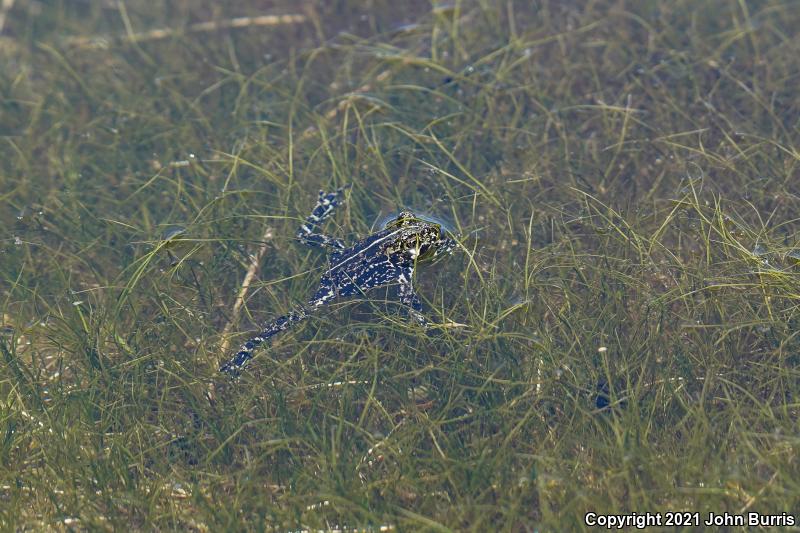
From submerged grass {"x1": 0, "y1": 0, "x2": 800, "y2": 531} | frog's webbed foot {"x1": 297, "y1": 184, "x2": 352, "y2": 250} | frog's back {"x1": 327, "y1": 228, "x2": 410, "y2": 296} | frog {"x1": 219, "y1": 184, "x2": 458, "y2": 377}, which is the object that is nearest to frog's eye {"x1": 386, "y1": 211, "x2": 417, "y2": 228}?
frog {"x1": 219, "y1": 184, "x2": 458, "y2": 377}

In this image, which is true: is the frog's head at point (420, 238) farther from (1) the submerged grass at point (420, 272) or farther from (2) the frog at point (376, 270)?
(1) the submerged grass at point (420, 272)

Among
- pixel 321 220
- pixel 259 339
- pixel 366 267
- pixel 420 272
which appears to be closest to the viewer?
pixel 259 339

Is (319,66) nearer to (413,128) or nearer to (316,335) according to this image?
(413,128)

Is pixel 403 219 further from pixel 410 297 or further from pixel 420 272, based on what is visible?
pixel 410 297

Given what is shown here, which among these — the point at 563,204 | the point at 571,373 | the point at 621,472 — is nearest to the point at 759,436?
the point at 621,472

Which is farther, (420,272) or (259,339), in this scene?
(420,272)

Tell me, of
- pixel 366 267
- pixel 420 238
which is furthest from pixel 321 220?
pixel 420 238

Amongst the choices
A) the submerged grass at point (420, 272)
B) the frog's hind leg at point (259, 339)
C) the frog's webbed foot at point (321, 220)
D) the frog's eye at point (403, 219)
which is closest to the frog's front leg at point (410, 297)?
the submerged grass at point (420, 272)

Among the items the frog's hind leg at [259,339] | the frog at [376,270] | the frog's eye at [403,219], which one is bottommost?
the frog's hind leg at [259,339]
